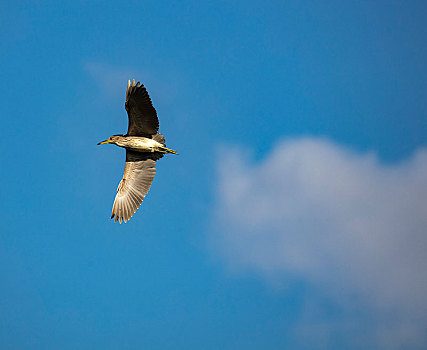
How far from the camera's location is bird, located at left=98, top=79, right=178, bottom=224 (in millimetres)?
17344

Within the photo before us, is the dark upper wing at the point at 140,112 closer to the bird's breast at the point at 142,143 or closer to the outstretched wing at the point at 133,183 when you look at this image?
the bird's breast at the point at 142,143

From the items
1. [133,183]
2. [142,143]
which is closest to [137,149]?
[142,143]

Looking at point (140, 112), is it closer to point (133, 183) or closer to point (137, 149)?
point (137, 149)

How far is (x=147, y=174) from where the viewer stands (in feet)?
63.2

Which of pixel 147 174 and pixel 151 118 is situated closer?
pixel 151 118

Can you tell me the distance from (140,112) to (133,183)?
9.34ft

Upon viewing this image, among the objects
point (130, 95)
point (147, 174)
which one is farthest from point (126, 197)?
point (130, 95)

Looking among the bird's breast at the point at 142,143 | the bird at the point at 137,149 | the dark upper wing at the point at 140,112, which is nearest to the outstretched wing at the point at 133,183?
the bird at the point at 137,149

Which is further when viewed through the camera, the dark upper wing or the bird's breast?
the bird's breast

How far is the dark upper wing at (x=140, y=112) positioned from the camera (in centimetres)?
1714

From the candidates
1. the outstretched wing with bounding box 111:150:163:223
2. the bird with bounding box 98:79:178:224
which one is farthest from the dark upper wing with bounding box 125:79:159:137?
the outstretched wing with bounding box 111:150:163:223

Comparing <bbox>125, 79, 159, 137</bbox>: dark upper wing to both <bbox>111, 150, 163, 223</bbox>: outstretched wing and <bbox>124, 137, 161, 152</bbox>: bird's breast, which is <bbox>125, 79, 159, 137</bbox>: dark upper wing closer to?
<bbox>124, 137, 161, 152</bbox>: bird's breast

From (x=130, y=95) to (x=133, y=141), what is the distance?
66.7 inches

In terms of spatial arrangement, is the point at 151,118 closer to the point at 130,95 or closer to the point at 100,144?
the point at 130,95
